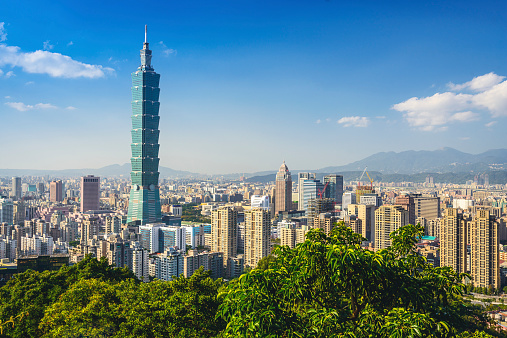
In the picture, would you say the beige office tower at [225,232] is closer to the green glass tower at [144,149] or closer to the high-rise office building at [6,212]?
the green glass tower at [144,149]

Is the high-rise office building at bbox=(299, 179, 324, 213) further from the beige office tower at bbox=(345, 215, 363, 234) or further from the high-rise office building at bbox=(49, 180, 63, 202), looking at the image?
the high-rise office building at bbox=(49, 180, 63, 202)

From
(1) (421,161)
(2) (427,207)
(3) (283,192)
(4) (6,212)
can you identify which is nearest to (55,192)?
(4) (6,212)

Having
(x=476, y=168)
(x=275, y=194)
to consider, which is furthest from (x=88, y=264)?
(x=476, y=168)

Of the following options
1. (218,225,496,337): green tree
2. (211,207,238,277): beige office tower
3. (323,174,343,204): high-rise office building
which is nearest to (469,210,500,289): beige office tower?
(211,207,238,277): beige office tower

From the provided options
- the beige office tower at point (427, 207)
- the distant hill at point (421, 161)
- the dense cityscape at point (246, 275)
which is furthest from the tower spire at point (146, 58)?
the distant hill at point (421, 161)

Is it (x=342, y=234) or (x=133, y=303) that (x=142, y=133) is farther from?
(x=342, y=234)

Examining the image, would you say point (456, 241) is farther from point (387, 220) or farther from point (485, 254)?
point (387, 220)
